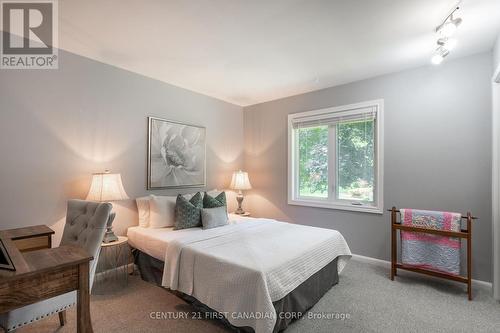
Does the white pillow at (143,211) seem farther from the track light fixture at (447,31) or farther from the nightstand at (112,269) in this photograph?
the track light fixture at (447,31)

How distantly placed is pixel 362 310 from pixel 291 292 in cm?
76

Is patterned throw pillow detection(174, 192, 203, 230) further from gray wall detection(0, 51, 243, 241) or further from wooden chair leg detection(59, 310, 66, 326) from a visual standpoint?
wooden chair leg detection(59, 310, 66, 326)

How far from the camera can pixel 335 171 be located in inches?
146

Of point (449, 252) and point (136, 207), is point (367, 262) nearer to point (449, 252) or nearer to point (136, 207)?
point (449, 252)

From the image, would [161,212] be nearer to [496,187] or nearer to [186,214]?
[186,214]

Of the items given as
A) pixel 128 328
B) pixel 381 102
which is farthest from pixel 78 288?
pixel 381 102

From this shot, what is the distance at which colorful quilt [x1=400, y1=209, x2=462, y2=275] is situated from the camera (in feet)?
8.21

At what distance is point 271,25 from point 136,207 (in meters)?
2.64

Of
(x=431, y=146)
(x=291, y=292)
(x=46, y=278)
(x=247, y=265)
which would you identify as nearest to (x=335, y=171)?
(x=431, y=146)

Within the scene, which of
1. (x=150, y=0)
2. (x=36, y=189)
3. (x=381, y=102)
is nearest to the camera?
(x=150, y=0)

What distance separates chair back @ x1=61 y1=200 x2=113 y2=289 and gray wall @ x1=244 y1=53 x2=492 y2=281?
298 centimetres

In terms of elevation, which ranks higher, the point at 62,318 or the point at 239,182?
the point at 239,182

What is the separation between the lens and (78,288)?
4.51 feet

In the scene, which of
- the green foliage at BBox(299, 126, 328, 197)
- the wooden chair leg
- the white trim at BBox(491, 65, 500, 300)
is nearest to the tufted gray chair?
the wooden chair leg
